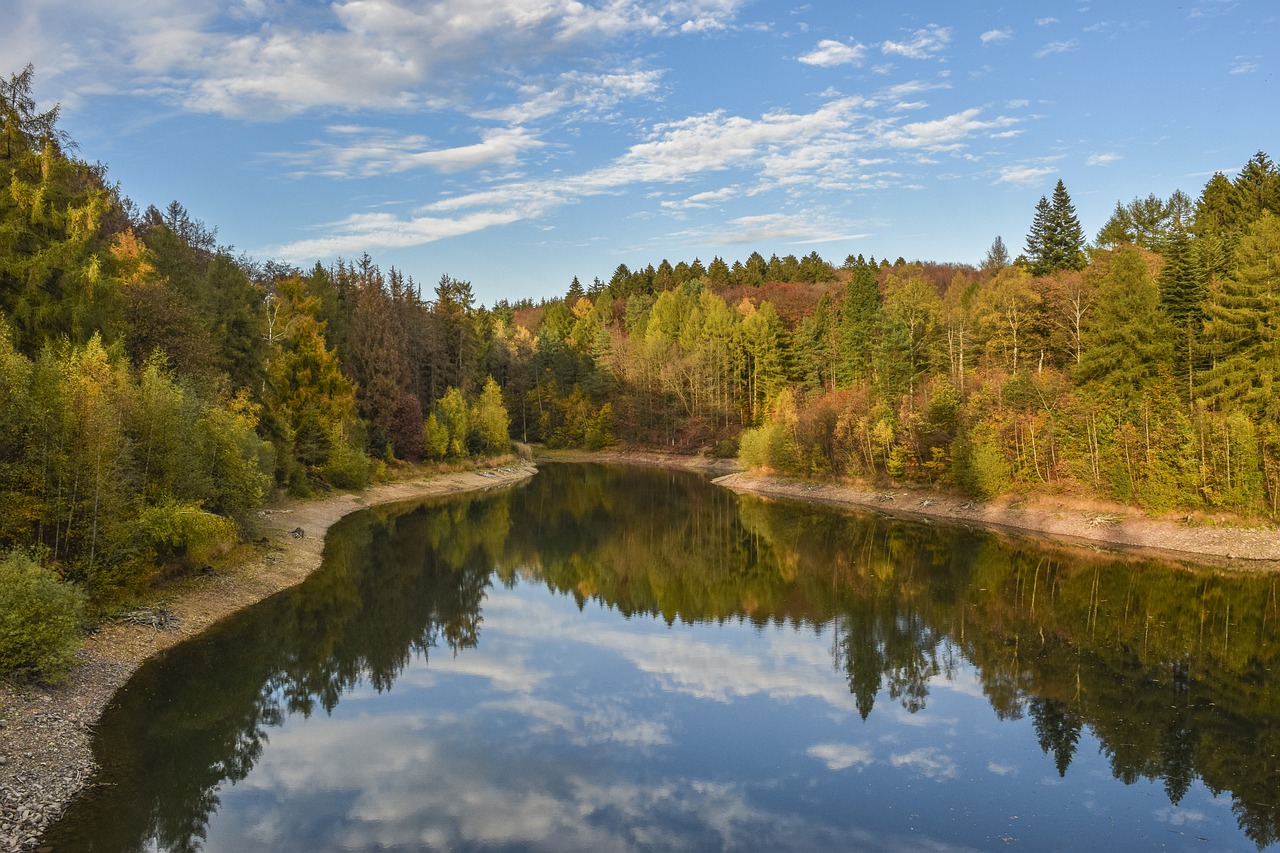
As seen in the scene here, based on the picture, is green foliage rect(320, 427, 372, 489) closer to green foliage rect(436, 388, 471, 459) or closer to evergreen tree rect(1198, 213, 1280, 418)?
green foliage rect(436, 388, 471, 459)

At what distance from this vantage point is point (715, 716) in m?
19.8

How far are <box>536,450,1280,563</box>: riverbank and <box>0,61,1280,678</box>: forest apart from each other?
1011 mm

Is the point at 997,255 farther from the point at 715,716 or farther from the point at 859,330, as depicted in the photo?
the point at 715,716

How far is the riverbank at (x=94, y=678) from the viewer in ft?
43.9

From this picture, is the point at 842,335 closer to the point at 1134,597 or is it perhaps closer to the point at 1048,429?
the point at 1048,429

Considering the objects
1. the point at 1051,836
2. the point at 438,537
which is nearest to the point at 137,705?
the point at 1051,836

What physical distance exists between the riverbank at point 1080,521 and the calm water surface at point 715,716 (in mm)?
3854

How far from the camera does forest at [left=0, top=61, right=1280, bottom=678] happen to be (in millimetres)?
21562

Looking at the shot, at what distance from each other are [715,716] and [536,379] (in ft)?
310

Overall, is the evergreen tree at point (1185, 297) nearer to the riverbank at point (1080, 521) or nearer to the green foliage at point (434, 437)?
the riverbank at point (1080, 521)

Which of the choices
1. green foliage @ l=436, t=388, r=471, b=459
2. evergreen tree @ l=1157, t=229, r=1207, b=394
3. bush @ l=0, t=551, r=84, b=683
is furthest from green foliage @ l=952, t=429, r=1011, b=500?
bush @ l=0, t=551, r=84, b=683

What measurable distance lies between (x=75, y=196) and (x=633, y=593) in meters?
25.0

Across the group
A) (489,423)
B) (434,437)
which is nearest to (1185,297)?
(434,437)

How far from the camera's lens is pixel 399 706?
20656 millimetres
